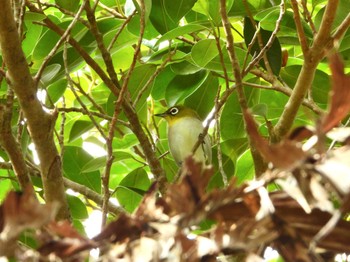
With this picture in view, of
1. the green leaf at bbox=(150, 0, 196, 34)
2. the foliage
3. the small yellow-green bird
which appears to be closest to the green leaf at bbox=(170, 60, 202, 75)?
the foliage

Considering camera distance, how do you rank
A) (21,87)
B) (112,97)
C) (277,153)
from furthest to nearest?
(112,97)
(21,87)
(277,153)

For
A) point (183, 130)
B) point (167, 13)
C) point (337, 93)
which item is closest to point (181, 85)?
point (167, 13)

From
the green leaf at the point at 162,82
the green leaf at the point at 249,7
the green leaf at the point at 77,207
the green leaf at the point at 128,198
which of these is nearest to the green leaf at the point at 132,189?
the green leaf at the point at 128,198

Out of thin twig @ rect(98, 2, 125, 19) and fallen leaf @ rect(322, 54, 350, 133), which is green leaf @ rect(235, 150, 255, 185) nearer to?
thin twig @ rect(98, 2, 125, 19)

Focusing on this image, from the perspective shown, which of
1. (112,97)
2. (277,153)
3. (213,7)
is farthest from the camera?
(112,97)

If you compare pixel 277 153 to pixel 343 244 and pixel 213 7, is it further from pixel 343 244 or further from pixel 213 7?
pixel 213 7

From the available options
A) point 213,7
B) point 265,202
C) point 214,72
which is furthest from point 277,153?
point 214,72
